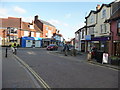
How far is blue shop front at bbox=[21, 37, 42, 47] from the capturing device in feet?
151

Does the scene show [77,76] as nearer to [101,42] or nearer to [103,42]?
[103,42]

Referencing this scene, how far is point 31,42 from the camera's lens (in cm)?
4891

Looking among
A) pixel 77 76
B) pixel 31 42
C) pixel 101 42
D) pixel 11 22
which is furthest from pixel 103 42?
pixel 11 22

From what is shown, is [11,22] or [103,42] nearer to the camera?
[103,42]

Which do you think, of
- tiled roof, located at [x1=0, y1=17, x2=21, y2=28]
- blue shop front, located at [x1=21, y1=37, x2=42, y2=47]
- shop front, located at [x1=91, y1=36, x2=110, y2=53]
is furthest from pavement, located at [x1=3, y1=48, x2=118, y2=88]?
tiled roof, located at [x1=0, y1=17, x2=21, y2=28]

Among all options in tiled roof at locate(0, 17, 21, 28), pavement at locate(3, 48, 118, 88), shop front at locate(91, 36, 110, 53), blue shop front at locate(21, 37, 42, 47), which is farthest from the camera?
blue shop front at locate(21, 37, 42, 47)

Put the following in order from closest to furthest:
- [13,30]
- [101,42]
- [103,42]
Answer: [103,42] < [101,42] < [13,30]

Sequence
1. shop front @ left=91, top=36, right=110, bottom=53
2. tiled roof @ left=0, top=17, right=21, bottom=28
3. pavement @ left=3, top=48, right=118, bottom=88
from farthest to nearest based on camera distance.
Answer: tiled roof @ left=0, top=17, right=21, bottom=28
shop front @ left=91, top=36, right=110, bottom=53
pavement @ left=3, top=48, right=118, bottom=88

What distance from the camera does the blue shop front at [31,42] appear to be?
46.2m

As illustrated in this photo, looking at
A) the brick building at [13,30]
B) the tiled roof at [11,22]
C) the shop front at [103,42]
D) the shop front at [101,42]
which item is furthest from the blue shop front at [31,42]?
the shop front at [103,42]

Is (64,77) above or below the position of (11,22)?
below

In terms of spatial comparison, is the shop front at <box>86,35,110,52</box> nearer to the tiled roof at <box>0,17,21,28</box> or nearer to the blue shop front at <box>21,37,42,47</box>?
the blue shop front at <box>21,37,42,47</box>

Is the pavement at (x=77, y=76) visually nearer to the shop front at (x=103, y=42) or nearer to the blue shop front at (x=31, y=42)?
the shop front at (x=103, y=42)

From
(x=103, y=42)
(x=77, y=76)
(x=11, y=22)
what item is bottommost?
(x=77, y=76)
